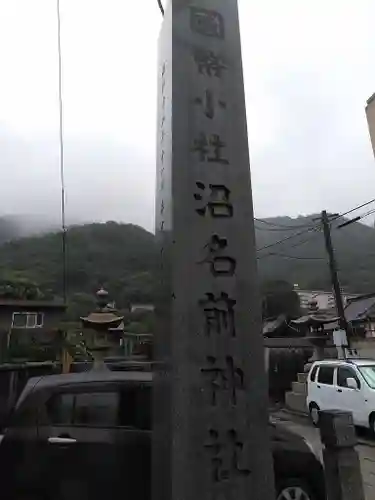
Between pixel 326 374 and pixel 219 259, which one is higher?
pixel 219 259

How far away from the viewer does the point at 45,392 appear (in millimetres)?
3285

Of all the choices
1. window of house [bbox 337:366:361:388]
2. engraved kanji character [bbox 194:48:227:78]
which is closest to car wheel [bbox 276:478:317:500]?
engraved kanji character [bbox 194:48:227:78]

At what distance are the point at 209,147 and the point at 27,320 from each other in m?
19.0

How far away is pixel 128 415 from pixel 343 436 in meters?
1.60

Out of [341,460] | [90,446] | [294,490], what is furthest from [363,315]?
[90,446]

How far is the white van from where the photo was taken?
7.44 meters

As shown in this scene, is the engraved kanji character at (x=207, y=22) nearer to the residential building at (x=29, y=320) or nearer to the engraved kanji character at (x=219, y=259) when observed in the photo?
the engraved kanji character at (x=219, y=259)

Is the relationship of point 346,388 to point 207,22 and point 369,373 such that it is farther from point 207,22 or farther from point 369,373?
point 207,22

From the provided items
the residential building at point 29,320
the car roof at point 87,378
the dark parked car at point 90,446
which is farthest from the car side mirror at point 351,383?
the residential building at point 29,320

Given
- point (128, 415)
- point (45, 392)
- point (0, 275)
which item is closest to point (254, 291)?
point (128, 415)

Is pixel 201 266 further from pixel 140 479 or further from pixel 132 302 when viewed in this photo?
pixel 132 302

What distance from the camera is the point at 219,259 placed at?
2.01m

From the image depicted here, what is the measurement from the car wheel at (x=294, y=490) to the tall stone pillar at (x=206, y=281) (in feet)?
5.74

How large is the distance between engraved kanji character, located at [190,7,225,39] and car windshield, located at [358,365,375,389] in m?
7.09
